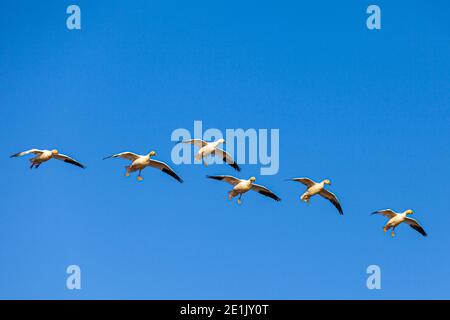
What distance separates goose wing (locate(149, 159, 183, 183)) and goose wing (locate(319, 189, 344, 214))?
517 cm

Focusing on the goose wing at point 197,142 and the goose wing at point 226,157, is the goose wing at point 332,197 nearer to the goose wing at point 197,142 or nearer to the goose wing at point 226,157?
the goose wing at point 226,157

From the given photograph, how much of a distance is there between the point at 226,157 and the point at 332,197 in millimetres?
4193

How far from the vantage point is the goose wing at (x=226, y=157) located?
39.8 m

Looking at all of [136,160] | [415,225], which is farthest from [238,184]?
[415,225]

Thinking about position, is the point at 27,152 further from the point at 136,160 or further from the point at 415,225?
the point at 415,225

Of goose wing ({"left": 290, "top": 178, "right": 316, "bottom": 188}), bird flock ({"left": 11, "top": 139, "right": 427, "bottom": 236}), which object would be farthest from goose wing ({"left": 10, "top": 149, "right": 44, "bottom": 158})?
goose wing ({"left": 290, "top": 178, "right": 316, "bottom": 188})

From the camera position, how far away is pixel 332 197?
135 ft

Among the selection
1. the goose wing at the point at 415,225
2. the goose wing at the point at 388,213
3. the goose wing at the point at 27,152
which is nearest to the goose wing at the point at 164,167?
the goose wing at the point at 27,152

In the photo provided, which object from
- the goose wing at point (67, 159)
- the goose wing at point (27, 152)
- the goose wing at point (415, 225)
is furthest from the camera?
the goose wing at point (415, 225)

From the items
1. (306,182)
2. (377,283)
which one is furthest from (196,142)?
(377,283)

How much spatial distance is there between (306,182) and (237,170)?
9.34 ft

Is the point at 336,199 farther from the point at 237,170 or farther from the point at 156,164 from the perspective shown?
the point at 156,164

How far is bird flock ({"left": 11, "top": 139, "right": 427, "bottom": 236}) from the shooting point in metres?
38.9
